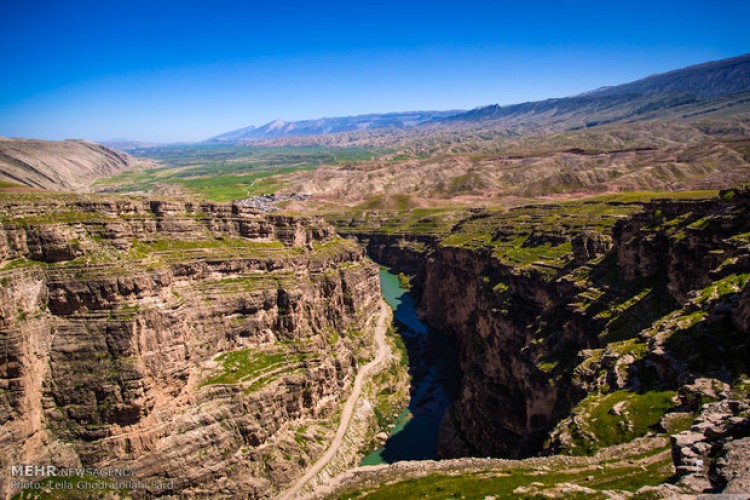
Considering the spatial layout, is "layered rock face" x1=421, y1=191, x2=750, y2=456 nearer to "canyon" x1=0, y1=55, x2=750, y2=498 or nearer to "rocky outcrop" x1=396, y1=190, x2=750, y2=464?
"rocky outcrop" x1=396, y1=190, x2=750, y2=464

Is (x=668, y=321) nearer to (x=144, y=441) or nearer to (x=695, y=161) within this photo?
(x=144, y=441)

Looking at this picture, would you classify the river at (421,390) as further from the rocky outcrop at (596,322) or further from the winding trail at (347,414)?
the winding trail at (347,414)

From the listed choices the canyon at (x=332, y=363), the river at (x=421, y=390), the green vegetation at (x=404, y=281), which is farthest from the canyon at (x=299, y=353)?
the green vegetation at (x=404, y=281)

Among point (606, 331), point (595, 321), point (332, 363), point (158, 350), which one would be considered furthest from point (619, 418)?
point (332, 363)

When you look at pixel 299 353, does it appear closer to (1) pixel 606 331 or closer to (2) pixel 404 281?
(1) pixel 606 331

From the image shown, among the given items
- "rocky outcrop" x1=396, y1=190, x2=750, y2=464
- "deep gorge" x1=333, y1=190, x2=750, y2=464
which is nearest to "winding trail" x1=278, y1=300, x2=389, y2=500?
"deep gorge" x1=333, y1=190, x2=750, y2=464

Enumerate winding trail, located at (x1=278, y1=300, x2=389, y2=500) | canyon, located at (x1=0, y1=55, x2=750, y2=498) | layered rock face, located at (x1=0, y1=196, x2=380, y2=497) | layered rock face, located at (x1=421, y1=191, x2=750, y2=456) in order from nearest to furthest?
canyon, located at (x1=0, y1=55, x2=750, y2=498) < layered rock face, located at (x1=421, y1=191, x2=750, y2=456) < layered rock face, located at (x1=0, y1=196, x2=380, y2=497) < winding trail, located at (x1=278, y1=300, x2=389, y2=500)
